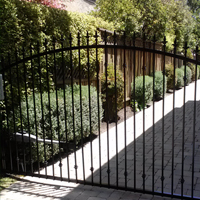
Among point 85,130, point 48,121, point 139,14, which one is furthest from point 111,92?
point 139,14

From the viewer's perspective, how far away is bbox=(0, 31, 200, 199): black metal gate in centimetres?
370

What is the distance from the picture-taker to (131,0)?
13.6m

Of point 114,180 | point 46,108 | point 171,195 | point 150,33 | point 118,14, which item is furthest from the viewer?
point 150,33

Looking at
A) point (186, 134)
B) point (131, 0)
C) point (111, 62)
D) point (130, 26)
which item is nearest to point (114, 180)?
point (186, 134)

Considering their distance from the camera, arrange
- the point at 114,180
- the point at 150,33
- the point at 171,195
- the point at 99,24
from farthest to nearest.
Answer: the point at 150,33
the point at 99,24
the point at 114,180
the point at 171,195

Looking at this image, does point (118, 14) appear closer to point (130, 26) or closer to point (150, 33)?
point (130, 26)

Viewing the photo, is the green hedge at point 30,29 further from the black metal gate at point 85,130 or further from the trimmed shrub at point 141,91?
the trimmed shrub at point 141,91

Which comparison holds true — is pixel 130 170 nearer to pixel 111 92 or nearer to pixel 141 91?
pixel 111 92

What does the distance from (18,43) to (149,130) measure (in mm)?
4253

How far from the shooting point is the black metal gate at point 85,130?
3.70 m

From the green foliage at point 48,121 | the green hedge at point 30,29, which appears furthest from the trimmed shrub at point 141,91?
the green foliage at point 48,121

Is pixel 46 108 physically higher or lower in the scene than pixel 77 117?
higher

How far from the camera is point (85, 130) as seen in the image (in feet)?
19.2

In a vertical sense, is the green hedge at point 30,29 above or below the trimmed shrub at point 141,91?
above
